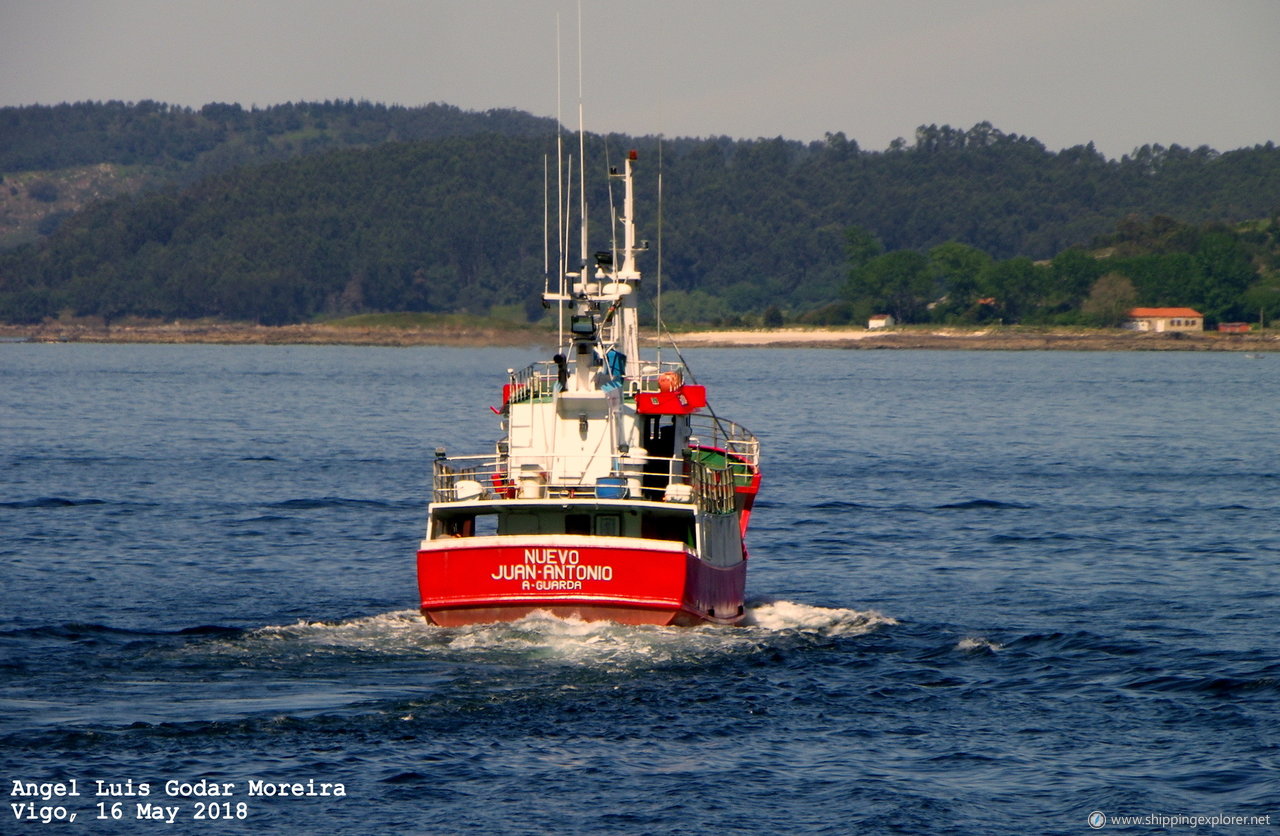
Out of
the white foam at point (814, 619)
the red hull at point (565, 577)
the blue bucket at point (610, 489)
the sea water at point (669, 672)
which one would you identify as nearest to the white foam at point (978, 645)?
the sea water at point (669, 672)

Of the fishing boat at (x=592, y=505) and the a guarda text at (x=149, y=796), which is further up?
the fishing boat at (x=592, y=505)

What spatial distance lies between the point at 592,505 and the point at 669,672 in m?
3.23

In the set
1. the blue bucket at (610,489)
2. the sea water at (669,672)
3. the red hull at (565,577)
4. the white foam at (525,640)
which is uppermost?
the blue bucket at (610,489)

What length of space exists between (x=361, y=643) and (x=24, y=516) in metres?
23.4

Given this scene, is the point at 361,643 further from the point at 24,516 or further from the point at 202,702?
the point at 24,516

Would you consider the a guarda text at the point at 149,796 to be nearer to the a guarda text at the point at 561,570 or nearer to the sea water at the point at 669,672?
the sea water at the point at 669,672

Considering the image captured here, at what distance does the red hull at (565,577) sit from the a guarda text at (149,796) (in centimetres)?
687

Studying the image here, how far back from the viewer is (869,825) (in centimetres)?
2139

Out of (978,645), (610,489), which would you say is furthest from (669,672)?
(978,645)

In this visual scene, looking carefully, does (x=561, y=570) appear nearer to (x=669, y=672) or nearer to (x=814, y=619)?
(x=669, y=672)

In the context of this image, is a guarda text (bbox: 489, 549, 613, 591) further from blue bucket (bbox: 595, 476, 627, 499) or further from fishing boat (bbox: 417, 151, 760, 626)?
blue bucket (bbox: 595, 476, 627, 499)

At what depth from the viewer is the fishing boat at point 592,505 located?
2830cm

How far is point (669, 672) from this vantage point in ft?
90.3

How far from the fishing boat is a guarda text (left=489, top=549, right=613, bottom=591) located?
17mm
